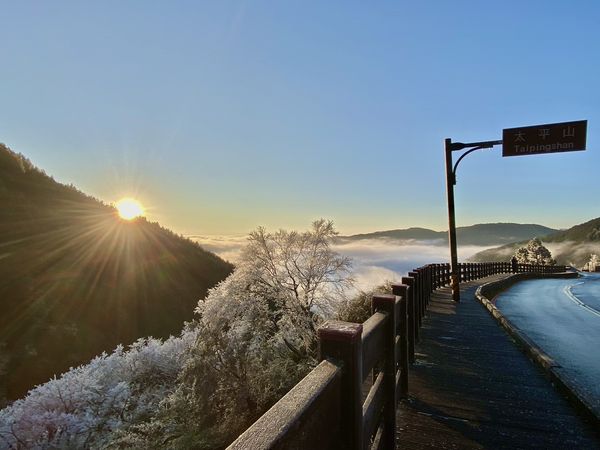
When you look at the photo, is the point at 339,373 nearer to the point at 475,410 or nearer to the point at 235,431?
the point at 475,410

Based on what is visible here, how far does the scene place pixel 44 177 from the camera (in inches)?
2790

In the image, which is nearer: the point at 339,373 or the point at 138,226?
the point at 339,373

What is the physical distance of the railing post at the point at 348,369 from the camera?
1889 millimetres

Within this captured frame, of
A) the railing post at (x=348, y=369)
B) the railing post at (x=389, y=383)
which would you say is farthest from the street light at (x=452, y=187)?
the railing post at (x=348, y=369)

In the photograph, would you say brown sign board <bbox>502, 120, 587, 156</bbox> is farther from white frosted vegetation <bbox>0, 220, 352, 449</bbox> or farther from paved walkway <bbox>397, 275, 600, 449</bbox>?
white frosted vegetation <bbox>0, 220, 352, 449</bbox>

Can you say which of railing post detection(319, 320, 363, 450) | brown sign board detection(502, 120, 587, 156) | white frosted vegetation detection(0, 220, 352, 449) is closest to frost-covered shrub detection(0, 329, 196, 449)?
white frosted vegetation detection(0, 220, 352, 449)

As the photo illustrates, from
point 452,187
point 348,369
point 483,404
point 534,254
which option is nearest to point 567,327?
point 452,187

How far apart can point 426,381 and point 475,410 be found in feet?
3.06

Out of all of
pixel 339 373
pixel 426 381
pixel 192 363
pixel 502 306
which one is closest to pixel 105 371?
pixel 192 363

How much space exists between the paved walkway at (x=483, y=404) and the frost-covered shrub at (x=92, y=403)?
67.6ft

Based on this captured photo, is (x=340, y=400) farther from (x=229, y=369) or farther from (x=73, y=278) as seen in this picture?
(x=73, y=278)

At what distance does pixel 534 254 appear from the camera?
73000 mm

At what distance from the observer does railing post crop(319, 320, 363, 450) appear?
6.20 feet

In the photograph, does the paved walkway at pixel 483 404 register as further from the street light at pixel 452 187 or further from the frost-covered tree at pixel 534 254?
the frost-covered tree at pixel 534 254
